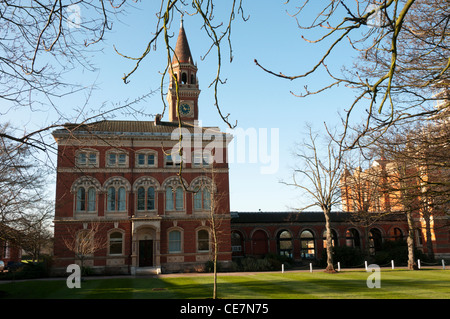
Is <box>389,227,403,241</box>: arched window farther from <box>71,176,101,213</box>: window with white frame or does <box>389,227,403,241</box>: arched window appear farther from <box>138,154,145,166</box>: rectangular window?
<box>71,176,101,213</box>: window with white frame

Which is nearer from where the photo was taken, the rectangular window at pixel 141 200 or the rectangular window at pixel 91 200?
the rectangular window at pixel 91 200

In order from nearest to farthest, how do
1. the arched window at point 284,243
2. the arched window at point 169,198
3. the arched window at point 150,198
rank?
the arched window at point 150,198 → the arched window at point 169,198 → the arched window at point 284,243

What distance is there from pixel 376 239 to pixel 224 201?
21.0 metres

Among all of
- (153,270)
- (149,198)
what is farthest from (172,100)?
(153,270)

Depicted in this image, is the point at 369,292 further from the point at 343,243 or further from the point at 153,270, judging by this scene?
the point at 343,243

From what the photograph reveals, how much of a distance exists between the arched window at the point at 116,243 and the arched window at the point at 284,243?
1742 cm

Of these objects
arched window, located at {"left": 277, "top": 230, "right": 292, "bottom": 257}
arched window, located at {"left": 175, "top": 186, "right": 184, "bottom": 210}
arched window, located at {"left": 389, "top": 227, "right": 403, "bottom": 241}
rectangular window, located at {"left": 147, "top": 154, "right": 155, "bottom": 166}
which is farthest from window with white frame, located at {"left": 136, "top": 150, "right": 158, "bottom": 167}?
arched window, located at {"left": 389, "top": 227, "right": 403, "bottom": 241}

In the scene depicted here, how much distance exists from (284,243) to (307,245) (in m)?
2.75

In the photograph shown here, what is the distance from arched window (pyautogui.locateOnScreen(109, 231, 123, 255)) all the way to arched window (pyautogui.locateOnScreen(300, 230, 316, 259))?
66.1ft

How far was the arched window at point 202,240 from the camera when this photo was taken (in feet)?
114

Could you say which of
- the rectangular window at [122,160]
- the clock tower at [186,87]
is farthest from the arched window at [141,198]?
the clock tower at [186,87]

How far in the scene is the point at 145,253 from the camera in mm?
33781

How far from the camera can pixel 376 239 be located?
45.2 meters

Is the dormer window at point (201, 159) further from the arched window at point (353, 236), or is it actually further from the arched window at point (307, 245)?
the arched window at point (353, 236)
